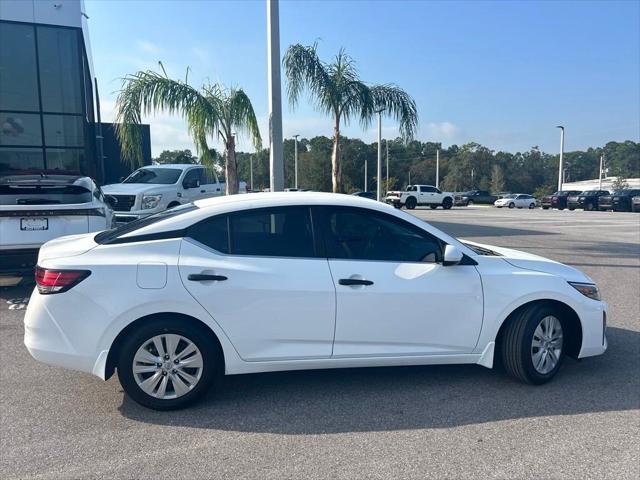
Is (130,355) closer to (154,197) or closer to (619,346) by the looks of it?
(619,346)

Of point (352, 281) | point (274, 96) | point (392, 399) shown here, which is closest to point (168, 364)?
point (352, 281)

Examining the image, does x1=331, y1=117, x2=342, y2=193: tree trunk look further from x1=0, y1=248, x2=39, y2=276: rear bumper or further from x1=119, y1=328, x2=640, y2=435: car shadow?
x1=119, y1=328, x2=640, y2=435: car shadow

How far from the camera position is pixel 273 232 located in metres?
3.90

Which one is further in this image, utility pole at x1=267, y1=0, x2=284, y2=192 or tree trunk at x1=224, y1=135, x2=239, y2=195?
tree trunk at x1=224, y1=135, x2=239, y2=195

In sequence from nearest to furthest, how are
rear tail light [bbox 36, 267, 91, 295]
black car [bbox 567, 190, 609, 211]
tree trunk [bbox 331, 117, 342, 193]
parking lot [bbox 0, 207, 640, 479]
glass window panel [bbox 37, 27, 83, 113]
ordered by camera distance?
parking lot [bbox 0, 207, 640, 479], rear tail light [bbox 36, 267, 91, 295], tree trunk [bbox 331, 117, 342, 193], glass window panel [bbox 37, 27, 83, 113], black car [bbox 567, 190, 609, 211]

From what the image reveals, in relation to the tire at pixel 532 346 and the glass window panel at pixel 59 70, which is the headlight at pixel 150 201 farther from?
the tire at pixel 532 346

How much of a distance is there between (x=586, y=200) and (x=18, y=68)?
39.1 m

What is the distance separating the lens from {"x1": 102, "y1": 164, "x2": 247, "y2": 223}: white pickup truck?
11656 mm

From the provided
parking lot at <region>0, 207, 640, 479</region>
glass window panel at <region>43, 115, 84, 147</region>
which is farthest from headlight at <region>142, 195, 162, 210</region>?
parking lot at <region>0, 207, 640, 479</region>

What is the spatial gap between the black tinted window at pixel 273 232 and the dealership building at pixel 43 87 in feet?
43.4

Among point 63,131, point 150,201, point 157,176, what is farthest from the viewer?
point 63,131

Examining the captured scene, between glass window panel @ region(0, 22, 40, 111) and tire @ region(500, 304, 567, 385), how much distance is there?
51.4 feet

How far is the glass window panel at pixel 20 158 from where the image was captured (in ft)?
49.8

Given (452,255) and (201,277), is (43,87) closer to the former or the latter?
(201,277)
